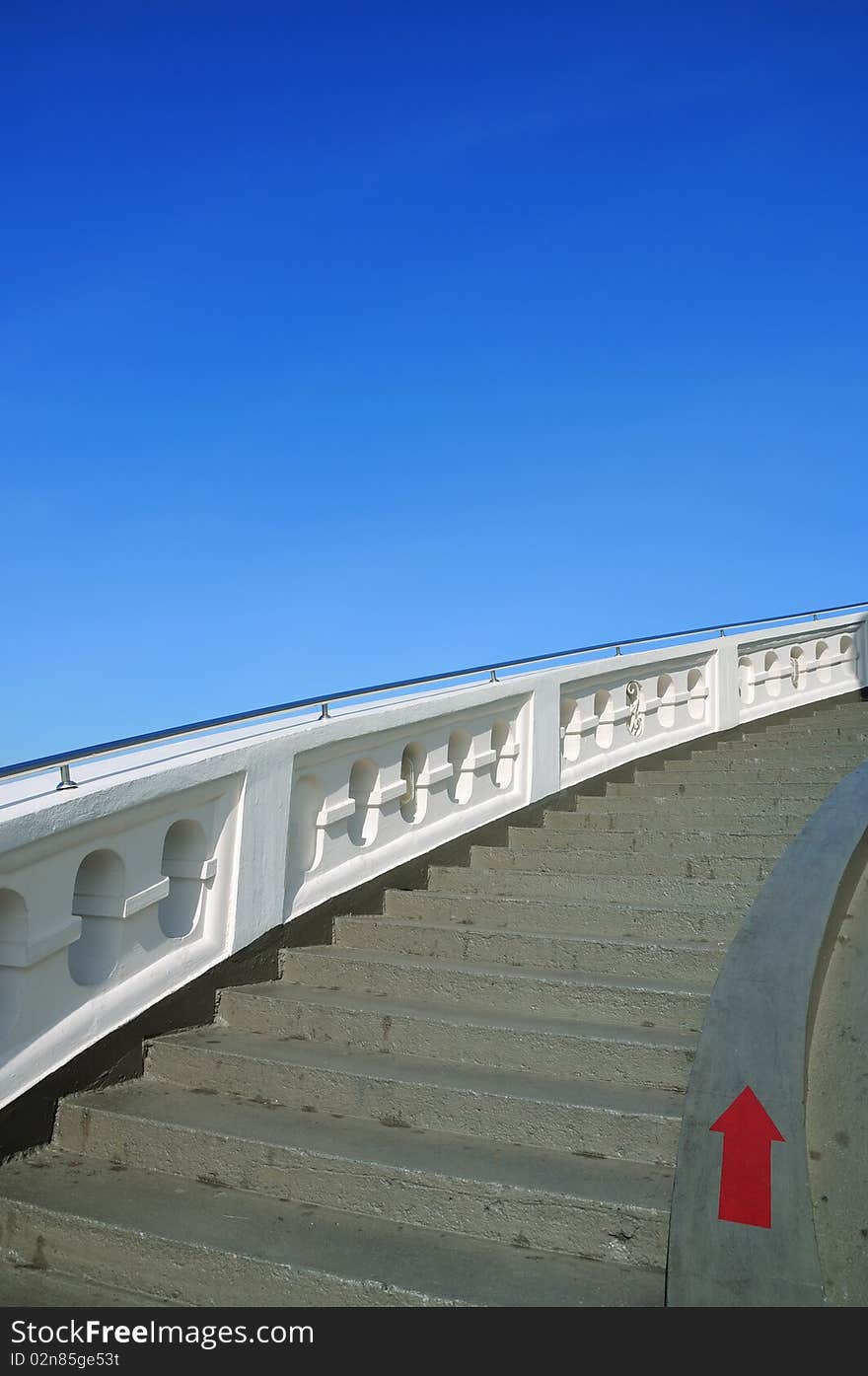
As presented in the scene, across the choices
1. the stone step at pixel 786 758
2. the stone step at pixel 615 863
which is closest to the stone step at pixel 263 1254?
the stone step at pixel 615 863

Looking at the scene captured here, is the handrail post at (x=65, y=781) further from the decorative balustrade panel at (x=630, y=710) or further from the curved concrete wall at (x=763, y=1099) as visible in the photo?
the decorative balustrade panel at (x=630, y=710)

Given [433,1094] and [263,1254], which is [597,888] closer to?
[433,1094]

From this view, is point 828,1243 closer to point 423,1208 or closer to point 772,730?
point 423,1208

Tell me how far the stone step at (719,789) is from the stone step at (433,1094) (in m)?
3.24

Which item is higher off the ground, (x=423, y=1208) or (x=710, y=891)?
(x=710, y=891)

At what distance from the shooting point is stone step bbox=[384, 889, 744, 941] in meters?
4.97

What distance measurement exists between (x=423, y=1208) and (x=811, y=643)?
961 cm

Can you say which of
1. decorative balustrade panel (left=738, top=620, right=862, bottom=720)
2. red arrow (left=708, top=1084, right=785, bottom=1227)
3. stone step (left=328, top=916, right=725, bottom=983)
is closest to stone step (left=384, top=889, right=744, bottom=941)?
stone step (left=328, top=916, right=725, bottom=983)

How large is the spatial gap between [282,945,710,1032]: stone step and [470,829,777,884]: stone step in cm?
113

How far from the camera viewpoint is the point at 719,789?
24.1 ft

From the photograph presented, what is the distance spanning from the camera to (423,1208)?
11.0 feet

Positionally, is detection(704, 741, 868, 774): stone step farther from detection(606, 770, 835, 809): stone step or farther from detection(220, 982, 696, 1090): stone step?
detection(220, 982, 696, 1090): stone step
